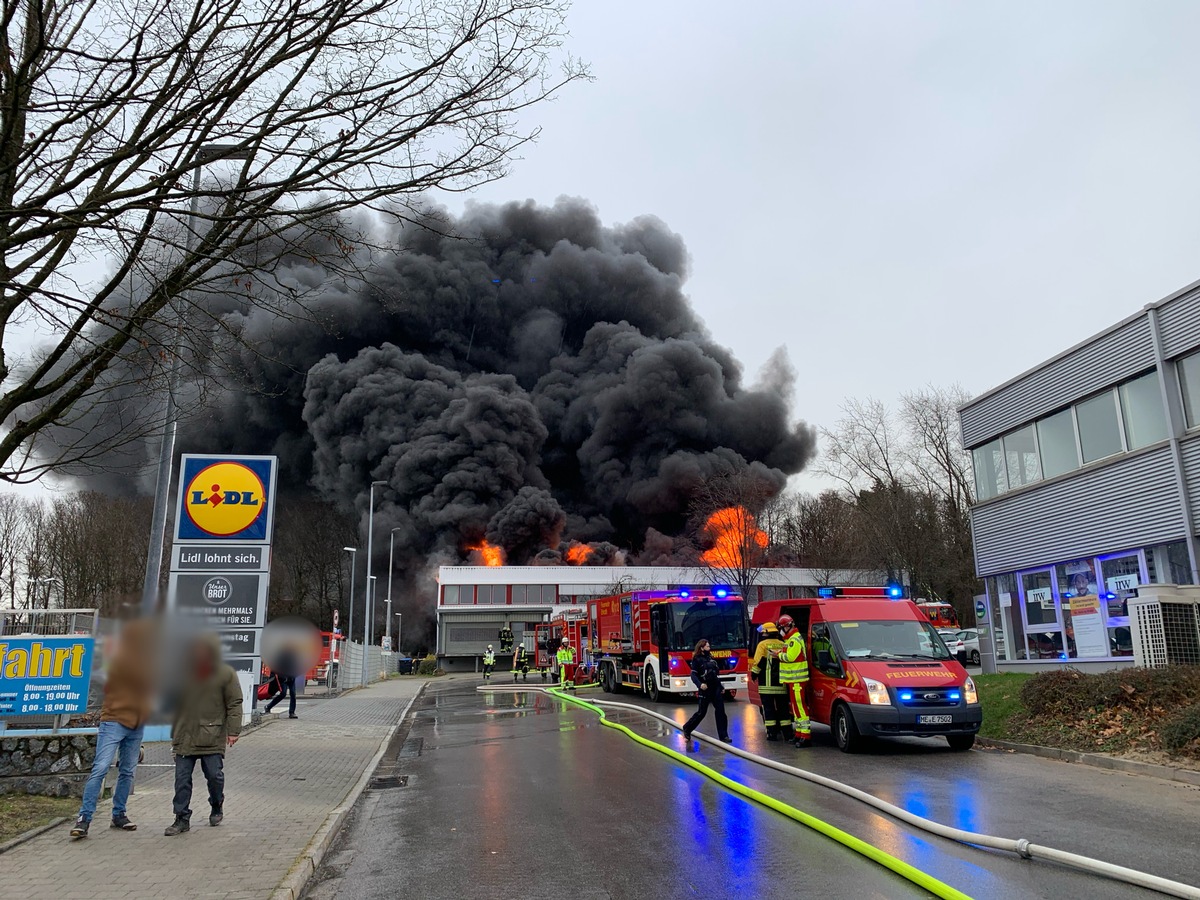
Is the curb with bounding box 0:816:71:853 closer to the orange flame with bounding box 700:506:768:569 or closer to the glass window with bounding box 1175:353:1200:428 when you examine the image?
the glass window with bounding box 1175:353:1200:428

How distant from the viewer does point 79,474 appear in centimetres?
753

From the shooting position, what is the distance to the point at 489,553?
176ft

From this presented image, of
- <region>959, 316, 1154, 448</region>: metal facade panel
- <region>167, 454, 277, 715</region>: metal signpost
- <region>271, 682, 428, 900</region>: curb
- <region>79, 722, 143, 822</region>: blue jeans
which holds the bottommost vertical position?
<region>271, 682, 428, 900</region>: curb

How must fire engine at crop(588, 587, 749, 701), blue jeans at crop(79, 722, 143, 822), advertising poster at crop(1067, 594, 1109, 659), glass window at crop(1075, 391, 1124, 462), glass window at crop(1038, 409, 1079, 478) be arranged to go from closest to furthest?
blue jeans at crop(79, 722, 143, 822), advertising poster at crop(1067, 594, 1109, 659), glass window at crop(1075, 391, 1124, 462), glass window at crop(1038, 409, 1079, 478), fire engine at crop(588, 587, 749, 701)

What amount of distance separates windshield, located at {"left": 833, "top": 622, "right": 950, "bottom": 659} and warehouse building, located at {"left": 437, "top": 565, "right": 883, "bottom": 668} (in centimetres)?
3603

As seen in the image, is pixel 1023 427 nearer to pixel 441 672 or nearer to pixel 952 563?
pixel 952 563

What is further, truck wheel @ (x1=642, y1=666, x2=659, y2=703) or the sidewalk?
truck wheel @ (x1=642, y1=666, x2=659, y2=703)

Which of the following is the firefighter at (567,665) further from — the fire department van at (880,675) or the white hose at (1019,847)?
the white hose at (1019,847)

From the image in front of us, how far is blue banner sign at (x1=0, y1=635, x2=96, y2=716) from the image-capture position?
314 inches

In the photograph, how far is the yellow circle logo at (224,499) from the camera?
12.5 m

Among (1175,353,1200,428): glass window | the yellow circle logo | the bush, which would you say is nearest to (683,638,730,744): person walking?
the bush

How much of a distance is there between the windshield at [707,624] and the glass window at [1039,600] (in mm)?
5828

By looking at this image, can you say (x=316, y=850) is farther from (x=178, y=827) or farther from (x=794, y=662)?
(x=794, y=662)

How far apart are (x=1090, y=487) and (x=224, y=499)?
1492 centimetres
